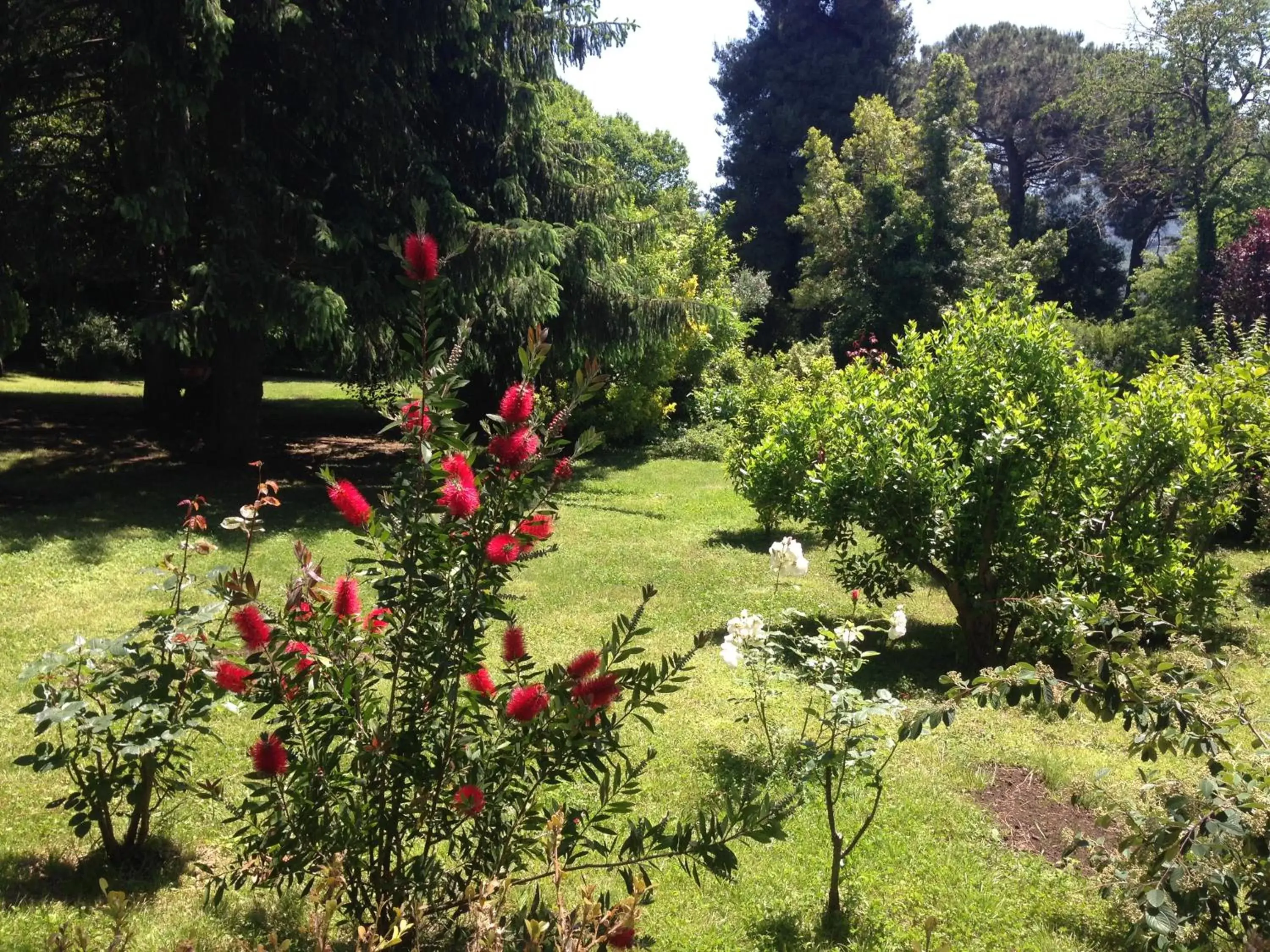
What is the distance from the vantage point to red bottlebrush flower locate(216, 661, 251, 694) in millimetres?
2121

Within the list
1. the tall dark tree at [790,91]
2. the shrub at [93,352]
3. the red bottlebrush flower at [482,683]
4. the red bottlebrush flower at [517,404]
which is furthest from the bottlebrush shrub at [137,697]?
the tall dark tree at [790,91]

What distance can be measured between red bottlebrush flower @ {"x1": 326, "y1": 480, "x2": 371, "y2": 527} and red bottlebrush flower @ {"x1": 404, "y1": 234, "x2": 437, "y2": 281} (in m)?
0.50

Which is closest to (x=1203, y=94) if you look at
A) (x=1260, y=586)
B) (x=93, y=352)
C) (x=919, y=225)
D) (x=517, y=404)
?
(x=919, y=225)

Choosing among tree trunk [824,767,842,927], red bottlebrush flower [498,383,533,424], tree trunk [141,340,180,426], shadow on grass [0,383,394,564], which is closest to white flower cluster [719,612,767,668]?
tree trunk [824,767,842,927]

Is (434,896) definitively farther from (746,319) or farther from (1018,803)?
(746,319)

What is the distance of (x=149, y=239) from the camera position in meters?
8.76

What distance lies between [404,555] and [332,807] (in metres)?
0.64

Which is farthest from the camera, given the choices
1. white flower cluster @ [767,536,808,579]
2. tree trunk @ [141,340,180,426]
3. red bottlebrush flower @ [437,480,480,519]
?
tree trunk @ [141,340,180,426]

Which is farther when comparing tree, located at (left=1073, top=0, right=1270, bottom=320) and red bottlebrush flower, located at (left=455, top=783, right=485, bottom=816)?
tree, located at (left=1073, top=0, right=1270, bottom=320)

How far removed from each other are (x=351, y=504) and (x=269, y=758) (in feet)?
1.92

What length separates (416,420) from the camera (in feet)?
6.87

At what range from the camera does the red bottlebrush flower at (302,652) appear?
2.13 m

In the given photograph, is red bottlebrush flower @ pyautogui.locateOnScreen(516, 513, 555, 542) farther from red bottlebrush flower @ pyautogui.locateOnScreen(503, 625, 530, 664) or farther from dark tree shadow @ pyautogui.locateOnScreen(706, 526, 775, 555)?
dark tree shadow @ pyautogui.locateOnScreen(706, 526, 775, 555)

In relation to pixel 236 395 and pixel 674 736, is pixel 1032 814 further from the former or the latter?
pixel 236 395
